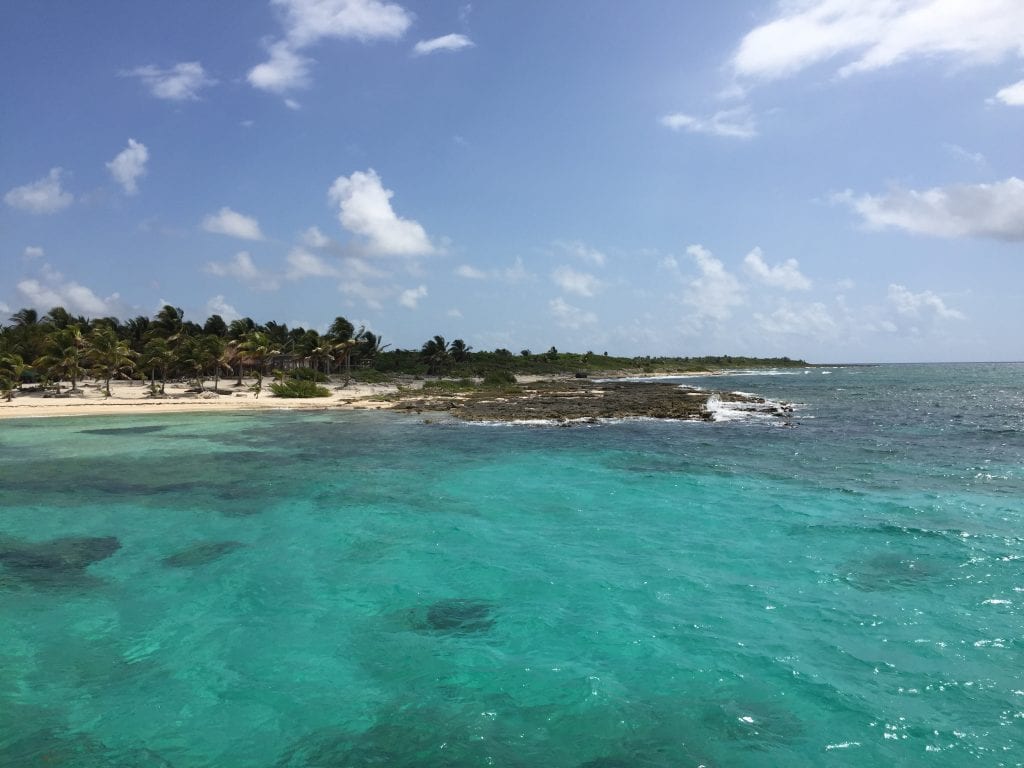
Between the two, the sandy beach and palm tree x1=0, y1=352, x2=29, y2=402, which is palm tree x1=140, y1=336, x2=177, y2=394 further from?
palm tree x1=0, y1=352, x2=29, y2=402

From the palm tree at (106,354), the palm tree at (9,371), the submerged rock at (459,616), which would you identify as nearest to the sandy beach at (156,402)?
the palm tree at (9,371)

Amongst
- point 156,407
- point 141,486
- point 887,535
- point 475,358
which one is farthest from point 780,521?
point 475,358

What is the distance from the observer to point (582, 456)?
26.9 metres

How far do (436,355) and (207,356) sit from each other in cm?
4436

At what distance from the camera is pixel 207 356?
2307 inches

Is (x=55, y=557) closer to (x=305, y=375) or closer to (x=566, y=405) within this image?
(x=566, y=405)

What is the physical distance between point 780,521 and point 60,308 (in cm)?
8913

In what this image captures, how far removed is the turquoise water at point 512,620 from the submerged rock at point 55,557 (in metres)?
0.09

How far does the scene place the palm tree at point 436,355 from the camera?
324 ft

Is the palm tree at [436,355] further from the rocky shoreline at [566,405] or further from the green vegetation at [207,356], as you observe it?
the rocky shoreline at [566,405]

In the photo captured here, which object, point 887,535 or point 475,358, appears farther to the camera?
→ point 475,358

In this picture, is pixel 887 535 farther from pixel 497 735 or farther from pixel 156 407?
pixel 156 407

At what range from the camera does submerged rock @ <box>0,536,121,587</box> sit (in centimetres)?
1190

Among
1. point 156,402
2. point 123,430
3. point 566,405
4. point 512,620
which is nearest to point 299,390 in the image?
point 156,402
